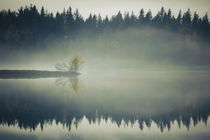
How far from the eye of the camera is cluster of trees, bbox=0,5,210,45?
12144 cm

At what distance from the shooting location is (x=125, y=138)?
18.4 metres

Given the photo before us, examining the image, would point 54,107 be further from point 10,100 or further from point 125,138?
point 125,138

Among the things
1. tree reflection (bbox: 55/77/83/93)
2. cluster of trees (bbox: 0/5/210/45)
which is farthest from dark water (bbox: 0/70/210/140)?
cluster of trees (bbox: 0/5/210/45)

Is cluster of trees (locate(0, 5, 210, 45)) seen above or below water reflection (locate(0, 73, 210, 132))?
above

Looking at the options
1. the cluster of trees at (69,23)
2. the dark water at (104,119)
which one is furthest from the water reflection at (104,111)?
the cluster of trees at (69,23)

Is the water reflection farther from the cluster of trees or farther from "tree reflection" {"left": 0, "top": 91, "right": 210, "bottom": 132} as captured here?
the cluster of trees

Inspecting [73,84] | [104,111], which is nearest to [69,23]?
[73,84]

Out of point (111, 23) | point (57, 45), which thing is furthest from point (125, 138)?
point (111, 23)

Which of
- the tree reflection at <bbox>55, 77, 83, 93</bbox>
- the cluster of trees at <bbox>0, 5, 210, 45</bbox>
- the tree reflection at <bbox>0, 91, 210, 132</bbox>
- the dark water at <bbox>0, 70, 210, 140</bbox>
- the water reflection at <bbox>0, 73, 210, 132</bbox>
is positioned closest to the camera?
the dark water at <bbox>0, 70, 210, 140</bbox>

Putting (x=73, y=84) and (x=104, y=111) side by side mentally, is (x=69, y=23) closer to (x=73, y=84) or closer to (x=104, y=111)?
(x=73, y=84)

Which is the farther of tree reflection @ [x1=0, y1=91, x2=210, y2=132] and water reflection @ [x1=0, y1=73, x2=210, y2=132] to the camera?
water reflection @ [x1=0, y1=73, x2=210, y2=132]

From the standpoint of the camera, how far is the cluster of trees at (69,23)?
12144 cm

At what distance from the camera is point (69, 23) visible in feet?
437

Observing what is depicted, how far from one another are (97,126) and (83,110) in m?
5.93
